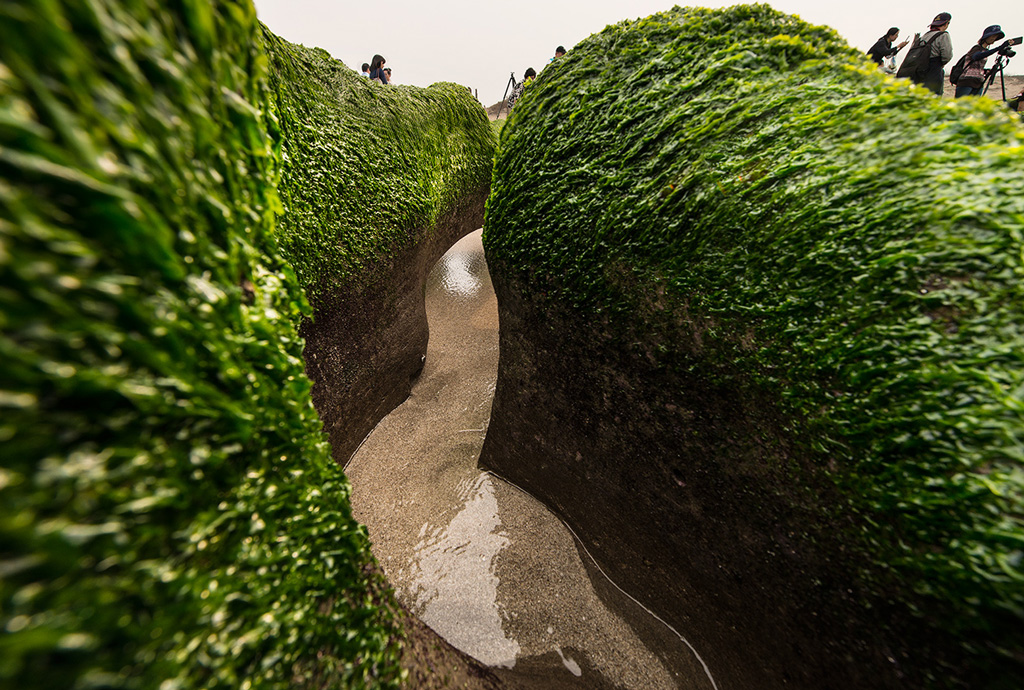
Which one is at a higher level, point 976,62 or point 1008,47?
point 1008,47

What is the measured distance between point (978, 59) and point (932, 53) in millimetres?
863

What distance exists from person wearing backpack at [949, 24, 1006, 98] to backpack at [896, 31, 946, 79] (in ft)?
2.20

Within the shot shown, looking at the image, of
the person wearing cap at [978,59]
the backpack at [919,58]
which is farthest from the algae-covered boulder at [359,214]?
the person wearing cap at [978,59]

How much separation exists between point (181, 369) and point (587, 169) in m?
1.35

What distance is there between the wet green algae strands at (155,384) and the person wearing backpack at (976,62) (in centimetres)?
822

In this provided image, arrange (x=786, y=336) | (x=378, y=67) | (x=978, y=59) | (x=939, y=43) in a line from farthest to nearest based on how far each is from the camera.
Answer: (x=378, y=67)
(x=978, y=59)
(x=939, y=43)
(x=786, y=336)

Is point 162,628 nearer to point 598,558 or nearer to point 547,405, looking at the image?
point 547,405

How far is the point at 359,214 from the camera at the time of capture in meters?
2.20

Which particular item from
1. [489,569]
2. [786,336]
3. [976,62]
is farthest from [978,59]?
[489,569]

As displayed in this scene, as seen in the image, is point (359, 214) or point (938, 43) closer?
point (359, 214)

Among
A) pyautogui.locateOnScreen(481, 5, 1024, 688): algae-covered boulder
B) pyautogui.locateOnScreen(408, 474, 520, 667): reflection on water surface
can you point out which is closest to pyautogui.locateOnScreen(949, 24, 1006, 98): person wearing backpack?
pyautogui.locateOnScreen(481, 5, 1024, 688): algae-covered boulder

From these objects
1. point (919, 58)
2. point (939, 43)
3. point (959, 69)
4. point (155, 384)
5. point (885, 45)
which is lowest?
point (155, 384)

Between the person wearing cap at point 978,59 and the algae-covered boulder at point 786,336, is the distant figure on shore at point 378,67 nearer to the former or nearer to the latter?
the algae-covered boulder at point 786,336

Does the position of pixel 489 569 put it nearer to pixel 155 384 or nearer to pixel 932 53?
pixel 155 384
